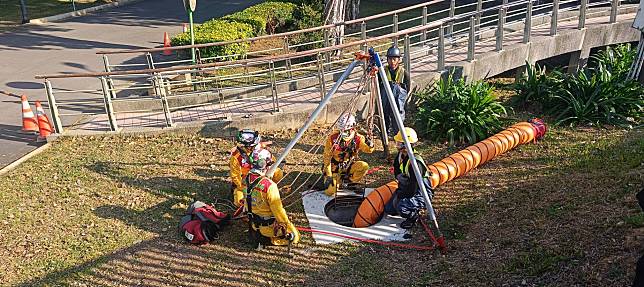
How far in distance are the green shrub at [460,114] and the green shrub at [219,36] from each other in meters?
5.95

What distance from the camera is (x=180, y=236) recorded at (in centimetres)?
727

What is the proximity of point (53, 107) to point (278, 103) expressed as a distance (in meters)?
4.09

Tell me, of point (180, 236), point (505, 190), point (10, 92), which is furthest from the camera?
point (10, 92)

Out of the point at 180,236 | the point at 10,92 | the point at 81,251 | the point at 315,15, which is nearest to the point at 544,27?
the point at 315,15

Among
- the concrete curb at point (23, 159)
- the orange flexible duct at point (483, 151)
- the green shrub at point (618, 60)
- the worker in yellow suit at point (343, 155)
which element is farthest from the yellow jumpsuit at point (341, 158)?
the green shrub at point (618, 60)

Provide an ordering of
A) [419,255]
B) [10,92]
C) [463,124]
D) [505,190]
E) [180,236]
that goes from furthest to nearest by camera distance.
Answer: [10,92] → [463,124] → [505,190] → [180,236] → [419,255]

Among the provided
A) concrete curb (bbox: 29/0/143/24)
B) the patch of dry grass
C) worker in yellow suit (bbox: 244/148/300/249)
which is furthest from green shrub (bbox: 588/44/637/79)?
concrete curb (bbox: 29/0/143/24)

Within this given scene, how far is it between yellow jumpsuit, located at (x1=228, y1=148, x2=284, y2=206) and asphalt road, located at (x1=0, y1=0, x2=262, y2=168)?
14.5ft

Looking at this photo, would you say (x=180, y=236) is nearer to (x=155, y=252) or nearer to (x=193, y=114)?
(x=155, y=252)

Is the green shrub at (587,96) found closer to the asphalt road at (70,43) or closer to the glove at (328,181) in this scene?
the glove at (328,181)

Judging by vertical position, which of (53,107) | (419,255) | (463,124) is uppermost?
(53,107)

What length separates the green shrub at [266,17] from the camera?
17.2 m

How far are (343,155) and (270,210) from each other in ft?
5.51

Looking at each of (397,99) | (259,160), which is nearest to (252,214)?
(259,160)
